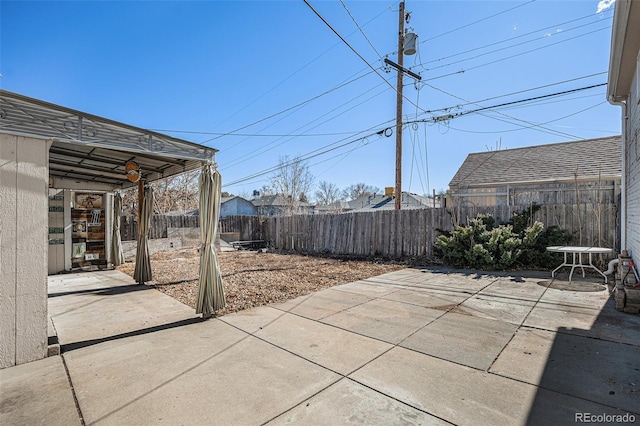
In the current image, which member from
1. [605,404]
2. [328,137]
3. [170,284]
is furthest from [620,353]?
[328,137]

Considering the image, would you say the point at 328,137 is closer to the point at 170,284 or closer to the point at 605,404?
the point at 170,284

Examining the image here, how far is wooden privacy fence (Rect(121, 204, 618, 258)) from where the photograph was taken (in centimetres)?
705

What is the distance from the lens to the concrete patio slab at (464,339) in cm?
282

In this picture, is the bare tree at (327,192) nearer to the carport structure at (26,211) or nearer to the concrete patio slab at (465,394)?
the carport structure at (26,211)

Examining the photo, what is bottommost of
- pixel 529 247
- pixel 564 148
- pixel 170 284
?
pixel 170 284

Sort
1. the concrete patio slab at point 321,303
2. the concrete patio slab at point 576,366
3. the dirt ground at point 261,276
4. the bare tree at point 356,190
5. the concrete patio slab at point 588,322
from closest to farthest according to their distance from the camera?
the concrete patio slab at point 576,366, the concrete patio slab at point 588,322, the concrete patio slab at point 321,303, the dirt ground at point 261,276, the bare tree at point 356,190

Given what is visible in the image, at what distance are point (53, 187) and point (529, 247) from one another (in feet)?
39.3

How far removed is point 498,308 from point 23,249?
567 cm

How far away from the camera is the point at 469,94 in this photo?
31.0 feet

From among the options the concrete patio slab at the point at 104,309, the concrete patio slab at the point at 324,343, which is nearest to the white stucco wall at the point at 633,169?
the concrete patio slab at the point at 324,343

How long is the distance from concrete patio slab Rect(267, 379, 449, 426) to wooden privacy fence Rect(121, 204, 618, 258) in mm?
7266

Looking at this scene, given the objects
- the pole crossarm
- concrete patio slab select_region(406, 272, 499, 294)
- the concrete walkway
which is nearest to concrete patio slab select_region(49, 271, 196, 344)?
the concrete walkway

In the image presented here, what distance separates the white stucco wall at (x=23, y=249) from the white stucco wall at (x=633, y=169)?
295 inches

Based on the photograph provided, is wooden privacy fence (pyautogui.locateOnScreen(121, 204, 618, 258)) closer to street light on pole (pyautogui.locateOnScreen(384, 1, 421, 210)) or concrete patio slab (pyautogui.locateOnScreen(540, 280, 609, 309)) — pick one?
street light on pole (pyautogui.locateOnScreen(384, 1, 421, 210))
